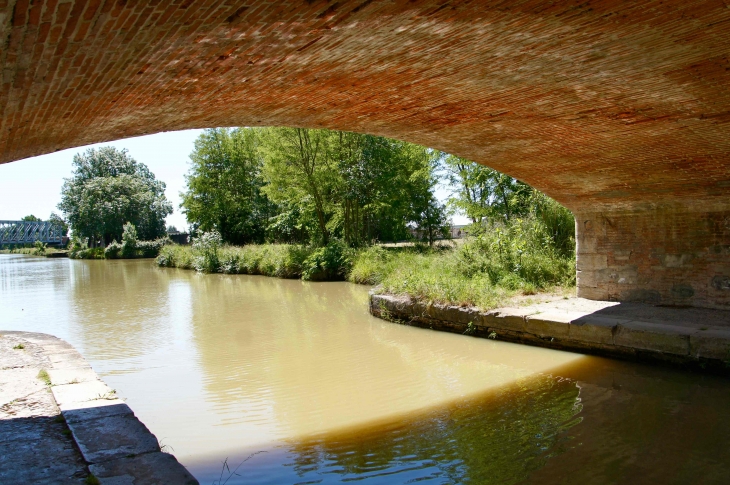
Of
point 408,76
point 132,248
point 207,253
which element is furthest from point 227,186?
point 408,76

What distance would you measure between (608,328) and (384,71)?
17.1 ft

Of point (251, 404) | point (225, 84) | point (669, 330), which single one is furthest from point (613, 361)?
point (225, 84)

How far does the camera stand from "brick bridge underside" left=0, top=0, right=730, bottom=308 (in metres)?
3.20

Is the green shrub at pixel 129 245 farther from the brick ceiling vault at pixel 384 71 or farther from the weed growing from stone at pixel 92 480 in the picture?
the weed growing from stone at pixel 92 480

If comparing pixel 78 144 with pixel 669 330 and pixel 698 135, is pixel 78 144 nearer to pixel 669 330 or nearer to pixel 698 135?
pixel 698 135

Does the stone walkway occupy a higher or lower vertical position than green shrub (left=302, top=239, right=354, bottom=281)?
lower

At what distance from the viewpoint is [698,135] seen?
619 cm

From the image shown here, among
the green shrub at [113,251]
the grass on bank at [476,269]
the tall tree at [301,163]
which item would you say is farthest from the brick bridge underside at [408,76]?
the green shrub at [113,251]

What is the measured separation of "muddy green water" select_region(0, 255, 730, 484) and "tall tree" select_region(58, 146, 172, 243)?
4390 cm

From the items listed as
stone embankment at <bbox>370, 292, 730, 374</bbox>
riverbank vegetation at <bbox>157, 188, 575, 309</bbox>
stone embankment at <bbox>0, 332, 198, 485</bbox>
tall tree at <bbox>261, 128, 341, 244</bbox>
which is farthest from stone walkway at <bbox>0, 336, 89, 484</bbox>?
tall tree at <bbox>261, 128, 341, 244</bbox>

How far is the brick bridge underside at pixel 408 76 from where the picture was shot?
3.20m

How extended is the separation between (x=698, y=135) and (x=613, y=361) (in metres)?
3.19

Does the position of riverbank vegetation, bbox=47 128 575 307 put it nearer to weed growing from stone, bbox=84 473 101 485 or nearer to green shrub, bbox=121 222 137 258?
green shrub, bbox=121 222 137 258

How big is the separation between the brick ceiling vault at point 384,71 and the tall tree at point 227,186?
2922 centimetres
